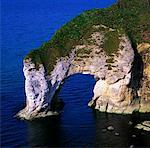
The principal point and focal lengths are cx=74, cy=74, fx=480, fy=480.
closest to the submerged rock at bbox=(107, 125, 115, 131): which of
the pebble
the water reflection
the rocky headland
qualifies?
the pebble

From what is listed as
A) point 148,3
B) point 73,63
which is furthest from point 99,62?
point 148,3

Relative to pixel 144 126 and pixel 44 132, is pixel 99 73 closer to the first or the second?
pixel 144 126

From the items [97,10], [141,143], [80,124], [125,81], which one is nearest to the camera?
[141,143]

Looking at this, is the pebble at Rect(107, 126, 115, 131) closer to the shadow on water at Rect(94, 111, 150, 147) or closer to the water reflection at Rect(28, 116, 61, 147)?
the shadow on water at Rect(94, 111, 150, 147)

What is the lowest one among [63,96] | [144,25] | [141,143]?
[141,143]

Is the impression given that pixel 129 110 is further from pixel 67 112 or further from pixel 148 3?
pixel 148 3

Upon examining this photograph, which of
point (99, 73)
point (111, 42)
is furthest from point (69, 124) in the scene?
point (111, 42)

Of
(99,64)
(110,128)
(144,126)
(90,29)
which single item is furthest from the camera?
(90,29)
